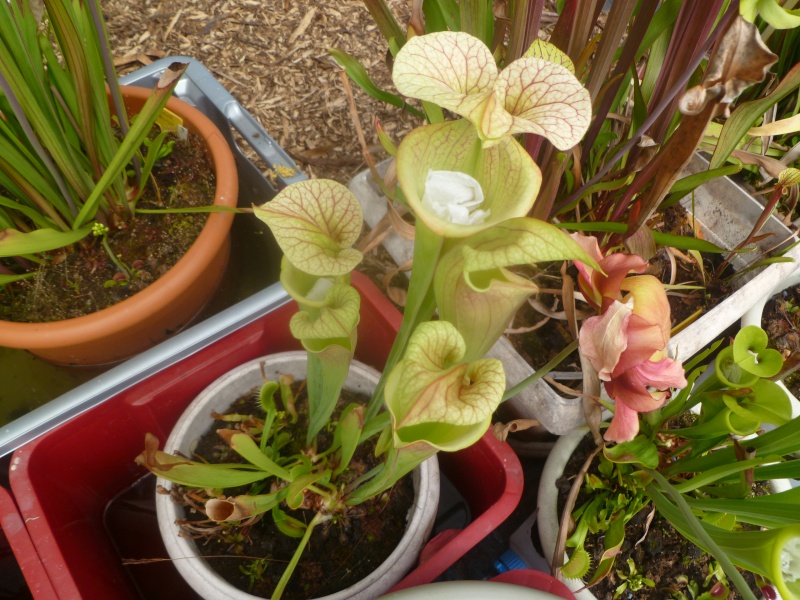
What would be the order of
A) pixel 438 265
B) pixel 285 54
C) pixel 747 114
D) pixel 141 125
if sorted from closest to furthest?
1. pixel 438 265
2. pixel 747 114
3. pixel 141 125
4. pixel 285 54

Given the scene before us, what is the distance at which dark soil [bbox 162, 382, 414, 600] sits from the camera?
0.73 meters

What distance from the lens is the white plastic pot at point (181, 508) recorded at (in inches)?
25.5

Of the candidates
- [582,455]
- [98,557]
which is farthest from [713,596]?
[98,557]

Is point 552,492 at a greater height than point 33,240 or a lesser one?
lesser

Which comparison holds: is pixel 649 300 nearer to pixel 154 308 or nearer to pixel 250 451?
pixel 250 451

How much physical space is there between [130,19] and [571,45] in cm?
124

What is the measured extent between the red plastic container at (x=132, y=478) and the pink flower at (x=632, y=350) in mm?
229

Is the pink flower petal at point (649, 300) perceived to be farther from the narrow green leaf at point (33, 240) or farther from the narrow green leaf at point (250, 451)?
the narrow green leaf at point (33, 240)

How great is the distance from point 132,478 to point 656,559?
0.80m

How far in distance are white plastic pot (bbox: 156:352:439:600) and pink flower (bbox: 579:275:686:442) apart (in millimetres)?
263

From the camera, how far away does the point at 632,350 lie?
0.50m

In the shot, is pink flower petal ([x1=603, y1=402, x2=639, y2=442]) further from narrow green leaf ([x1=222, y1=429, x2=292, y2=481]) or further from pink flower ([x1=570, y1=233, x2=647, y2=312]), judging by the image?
narrow green leaf ([x1=222, y1=429, x2=292, y2=481])

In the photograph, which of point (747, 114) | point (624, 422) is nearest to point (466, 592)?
point (624, 422)

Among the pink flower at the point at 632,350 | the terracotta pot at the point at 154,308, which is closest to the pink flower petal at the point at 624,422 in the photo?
the pink flower at the point at 632,350
